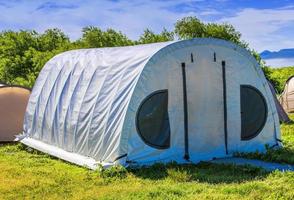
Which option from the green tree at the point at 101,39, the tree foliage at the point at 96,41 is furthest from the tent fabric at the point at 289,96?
the green tree at the point at 101,39

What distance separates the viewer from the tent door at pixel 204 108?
11852 millimetres

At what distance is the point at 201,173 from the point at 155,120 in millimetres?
1671

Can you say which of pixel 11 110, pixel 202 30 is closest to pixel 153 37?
pixel 202 30

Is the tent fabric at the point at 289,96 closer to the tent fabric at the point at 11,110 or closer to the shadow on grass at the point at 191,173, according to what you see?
the tent fabric at the point at 11,110

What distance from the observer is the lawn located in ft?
28.3

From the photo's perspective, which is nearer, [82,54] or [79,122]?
[79,122]

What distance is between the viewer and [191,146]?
466 inches

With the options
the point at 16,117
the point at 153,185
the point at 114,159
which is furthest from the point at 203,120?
the point at 16,117

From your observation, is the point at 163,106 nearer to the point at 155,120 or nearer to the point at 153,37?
the point at 155,120

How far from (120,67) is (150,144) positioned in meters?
1.78

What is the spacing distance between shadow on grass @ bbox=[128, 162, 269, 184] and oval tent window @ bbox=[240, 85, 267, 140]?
6.30 ft

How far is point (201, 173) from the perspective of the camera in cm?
1036

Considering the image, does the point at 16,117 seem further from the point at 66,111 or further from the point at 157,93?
the point at 157,93

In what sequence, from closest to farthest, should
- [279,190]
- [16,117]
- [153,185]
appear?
[279,190] → [153,185] → [16,117]
